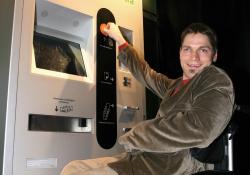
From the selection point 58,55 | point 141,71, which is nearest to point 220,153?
point 141,71

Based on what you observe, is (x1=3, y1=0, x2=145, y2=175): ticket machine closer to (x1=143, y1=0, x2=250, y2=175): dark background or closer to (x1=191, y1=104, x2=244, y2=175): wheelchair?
(x1=143, y1=0, x2=250, y2=175): dark background

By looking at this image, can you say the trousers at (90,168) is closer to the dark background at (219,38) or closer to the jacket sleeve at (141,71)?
the jacket sleeve at (141,71)

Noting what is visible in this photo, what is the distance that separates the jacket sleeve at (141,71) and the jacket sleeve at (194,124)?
48cm

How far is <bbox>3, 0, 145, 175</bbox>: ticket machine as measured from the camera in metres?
1.40

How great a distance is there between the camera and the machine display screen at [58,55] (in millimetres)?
1588

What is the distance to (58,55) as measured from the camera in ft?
5.49

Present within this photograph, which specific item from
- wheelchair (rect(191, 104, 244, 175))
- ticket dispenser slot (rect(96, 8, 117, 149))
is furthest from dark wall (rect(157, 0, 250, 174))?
ticket dispenser slot (rect(96, 8, 117, 149))

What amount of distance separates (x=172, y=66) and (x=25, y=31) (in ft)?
3.94

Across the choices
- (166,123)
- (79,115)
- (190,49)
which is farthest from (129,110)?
(166,123)

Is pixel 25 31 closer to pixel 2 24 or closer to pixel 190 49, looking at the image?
pixel 2 24

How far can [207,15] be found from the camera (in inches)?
85.3

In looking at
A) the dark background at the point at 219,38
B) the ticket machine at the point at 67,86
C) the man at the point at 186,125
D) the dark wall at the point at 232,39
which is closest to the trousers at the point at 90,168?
the man at the point at 186,125

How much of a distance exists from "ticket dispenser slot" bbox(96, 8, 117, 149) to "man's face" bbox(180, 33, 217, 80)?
0.49 meters

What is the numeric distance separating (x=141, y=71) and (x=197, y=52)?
1.32 ft
